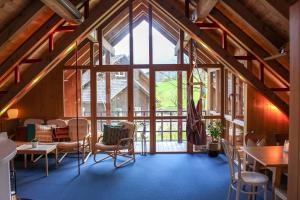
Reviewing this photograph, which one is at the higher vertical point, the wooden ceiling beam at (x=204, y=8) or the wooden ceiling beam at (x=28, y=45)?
the wooden ceiling beam at (x=204, y=8)

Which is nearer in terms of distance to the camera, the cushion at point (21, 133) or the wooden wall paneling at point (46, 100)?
the cushion at point (21, 133)

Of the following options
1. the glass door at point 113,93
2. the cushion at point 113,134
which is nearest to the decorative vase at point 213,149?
the cushion at point 113,134

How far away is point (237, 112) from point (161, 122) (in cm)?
178

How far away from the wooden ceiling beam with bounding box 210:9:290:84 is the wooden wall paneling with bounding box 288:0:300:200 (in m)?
2.67

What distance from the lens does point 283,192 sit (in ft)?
10.2

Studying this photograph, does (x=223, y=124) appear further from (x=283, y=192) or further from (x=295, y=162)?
(x=295, y=162)

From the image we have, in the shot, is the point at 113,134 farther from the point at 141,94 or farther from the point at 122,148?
the point at 141,94

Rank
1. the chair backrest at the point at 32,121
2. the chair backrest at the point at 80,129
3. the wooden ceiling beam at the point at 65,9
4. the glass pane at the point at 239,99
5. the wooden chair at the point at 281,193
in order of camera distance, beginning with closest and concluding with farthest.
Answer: the wooden chair at the point at 281,193 < the wooden ceiling beam at the point at 65,9 < the glass pane at the point at 239,99 < the chair backrest at the point at 80,129 < the chair backrest at the point at 32,121

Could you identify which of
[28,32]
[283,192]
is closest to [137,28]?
[28,32]

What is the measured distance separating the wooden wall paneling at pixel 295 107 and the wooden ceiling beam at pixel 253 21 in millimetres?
2136

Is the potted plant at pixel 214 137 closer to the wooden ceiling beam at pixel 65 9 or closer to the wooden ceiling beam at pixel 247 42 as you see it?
the wooden ceiling beam at pixel 247 42

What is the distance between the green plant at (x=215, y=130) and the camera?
20.7ft

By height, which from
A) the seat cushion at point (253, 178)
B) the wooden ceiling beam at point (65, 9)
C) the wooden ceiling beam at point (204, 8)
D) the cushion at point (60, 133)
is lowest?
the seat cushion at point (253, 178)

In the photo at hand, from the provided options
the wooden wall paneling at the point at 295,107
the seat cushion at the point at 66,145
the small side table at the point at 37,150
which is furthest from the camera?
the seat cushion at the point at 66,145
